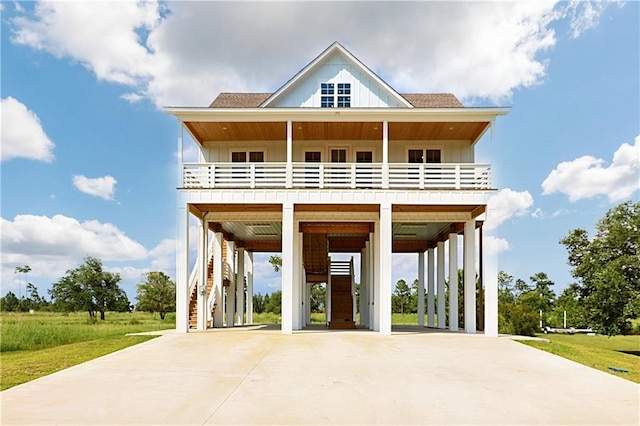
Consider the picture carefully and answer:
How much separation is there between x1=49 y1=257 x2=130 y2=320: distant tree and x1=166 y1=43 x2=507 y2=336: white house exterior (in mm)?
15971

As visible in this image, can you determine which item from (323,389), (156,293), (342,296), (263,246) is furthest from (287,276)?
(156,293)

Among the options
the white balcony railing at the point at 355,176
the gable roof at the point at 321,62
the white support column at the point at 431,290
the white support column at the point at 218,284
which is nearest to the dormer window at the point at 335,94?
the gable roof at the point at 321,62

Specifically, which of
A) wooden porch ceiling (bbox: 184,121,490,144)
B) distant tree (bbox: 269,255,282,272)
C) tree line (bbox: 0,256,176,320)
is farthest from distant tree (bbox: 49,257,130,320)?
wooden porch ceiling (bbox: 184,121,490,144)

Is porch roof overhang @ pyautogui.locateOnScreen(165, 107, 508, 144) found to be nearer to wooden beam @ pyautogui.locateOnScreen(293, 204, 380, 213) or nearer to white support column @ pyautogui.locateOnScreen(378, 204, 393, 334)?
wooden beam @ pyautogui.locateOnScreen(293, 204, 380, 213)

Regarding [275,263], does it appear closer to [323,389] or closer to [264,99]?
[264,99]

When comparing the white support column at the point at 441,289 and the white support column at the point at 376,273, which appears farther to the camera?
the white support column at the point at 441,289

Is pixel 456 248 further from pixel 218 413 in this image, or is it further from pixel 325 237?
pixel 218 413

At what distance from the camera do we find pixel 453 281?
2294 cm

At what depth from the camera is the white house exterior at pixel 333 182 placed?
65.2 feet

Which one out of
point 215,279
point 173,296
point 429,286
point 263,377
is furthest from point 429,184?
point 173,296

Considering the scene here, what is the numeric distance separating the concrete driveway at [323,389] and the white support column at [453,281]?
7.69 meters

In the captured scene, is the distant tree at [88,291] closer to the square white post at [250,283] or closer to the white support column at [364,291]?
the square white post at [250,283]

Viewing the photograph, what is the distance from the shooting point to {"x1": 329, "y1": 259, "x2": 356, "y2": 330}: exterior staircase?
972 inches

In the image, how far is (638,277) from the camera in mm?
26828
